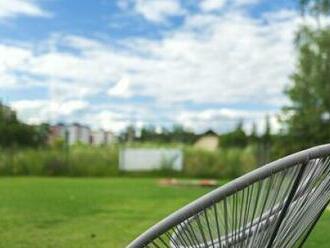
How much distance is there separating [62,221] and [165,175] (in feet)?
45.7

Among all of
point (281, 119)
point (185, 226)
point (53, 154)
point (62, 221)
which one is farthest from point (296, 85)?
point (185, 226)

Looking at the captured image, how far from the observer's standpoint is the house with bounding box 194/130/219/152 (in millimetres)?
21403

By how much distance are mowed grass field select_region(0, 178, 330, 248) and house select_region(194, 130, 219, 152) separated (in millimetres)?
10405

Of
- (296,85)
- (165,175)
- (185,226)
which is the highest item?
(296,85)

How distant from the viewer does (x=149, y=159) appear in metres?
21.2

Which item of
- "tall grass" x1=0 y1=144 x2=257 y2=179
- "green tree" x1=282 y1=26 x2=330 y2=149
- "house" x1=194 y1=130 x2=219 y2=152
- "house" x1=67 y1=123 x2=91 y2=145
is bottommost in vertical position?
"tall grass" x1=0 y1=144 x2=257 y2=179

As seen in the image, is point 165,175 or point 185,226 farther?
point 165,175

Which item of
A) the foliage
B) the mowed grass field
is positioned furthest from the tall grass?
the mowed grass field

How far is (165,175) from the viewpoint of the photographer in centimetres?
2067

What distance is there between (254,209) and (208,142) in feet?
67.0

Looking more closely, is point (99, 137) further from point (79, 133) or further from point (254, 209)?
point (254, 209)

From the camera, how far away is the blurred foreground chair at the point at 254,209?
1.86m

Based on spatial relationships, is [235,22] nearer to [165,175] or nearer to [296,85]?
[296,85]

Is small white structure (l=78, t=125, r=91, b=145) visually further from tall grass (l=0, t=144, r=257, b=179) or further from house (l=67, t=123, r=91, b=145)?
tall grass (l=0, t=144, r=257, b=179)
